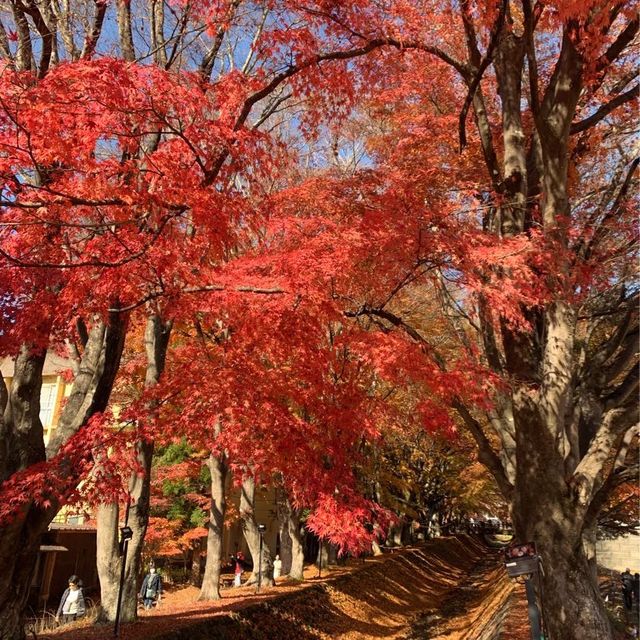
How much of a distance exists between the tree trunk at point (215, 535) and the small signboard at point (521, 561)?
41.8 ft

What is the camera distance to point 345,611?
17062mm

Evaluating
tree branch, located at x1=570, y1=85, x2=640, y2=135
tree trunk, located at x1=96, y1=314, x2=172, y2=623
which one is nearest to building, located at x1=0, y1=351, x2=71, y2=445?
tree trunk, located at x1=96, y1=314, x2=172, y2=623

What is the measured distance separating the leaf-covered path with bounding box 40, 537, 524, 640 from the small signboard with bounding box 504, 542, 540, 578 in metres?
7.04

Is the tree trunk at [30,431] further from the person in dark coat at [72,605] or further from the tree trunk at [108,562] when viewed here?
the person in dark coat at [72,605]

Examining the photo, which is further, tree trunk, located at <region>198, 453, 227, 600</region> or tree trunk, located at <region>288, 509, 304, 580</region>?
tree trunk, located at <region>288, 509, 304, 580</region>

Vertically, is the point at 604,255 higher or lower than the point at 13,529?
higher

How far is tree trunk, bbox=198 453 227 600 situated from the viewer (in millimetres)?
16453

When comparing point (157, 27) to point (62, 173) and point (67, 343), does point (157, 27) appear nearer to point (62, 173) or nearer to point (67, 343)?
point (62, 173)

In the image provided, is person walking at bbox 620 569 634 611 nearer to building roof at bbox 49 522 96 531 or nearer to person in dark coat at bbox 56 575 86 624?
person in dark coat at bbox 56 575 86 624

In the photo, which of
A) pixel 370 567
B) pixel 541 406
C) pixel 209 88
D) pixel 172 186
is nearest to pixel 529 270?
pixel 541 406

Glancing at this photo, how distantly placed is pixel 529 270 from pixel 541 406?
1.91 metres

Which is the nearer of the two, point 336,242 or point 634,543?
point 336,242

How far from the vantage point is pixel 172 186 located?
24.2ft

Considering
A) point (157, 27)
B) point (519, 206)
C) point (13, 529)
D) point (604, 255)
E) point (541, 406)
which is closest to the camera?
point (13, 529)
